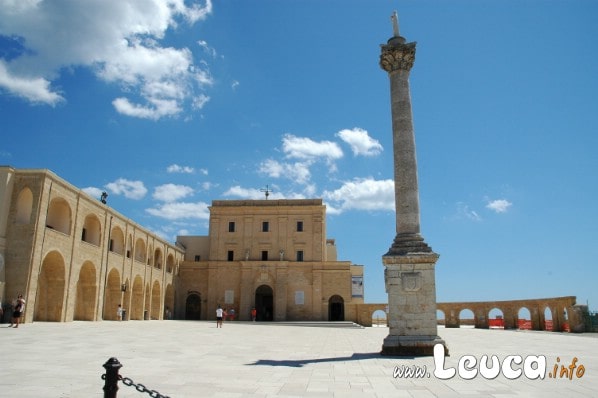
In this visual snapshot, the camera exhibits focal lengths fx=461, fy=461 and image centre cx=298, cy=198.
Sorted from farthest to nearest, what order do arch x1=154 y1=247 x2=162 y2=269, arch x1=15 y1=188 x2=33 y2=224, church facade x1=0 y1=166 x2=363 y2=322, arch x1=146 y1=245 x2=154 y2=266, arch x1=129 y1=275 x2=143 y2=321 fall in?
arch x1=154 y1=247 x2=162 y2=269
arch x1=146 y1=245 x2=154 y2=266
arch x1=129 y1=275 x2=143 y2=321
church facade x1=0 y1=166 x2=363 y2=322
arch x1=15 y1=188 x2=33 y2=224

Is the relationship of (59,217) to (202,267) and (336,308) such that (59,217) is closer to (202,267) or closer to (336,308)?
(202,267)

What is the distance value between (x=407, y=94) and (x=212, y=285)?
35307 mm

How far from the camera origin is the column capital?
627 inches

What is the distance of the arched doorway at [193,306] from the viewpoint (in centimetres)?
4738

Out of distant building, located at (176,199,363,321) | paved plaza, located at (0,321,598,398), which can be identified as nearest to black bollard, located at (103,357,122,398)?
paved plaza, located at (0,321,598,398)

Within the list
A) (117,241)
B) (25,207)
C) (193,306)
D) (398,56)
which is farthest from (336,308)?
(398,56)

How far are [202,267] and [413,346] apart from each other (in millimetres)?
36990

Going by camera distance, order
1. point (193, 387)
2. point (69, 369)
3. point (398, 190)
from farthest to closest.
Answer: point (398, 190) → point (69, 369) → point (193, 387)

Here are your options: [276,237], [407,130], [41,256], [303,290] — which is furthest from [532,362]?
[276,237]

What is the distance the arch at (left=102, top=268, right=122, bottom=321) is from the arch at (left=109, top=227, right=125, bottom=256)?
1.89 metres

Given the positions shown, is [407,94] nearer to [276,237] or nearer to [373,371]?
[373,371]

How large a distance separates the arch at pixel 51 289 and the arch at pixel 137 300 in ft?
39.6

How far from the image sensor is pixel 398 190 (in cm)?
1523

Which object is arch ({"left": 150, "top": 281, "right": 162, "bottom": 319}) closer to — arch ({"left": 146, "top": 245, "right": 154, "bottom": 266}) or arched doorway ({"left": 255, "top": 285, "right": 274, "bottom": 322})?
arch ({"left": 146, "top": 245, "right": 154, "bottom": 266})
